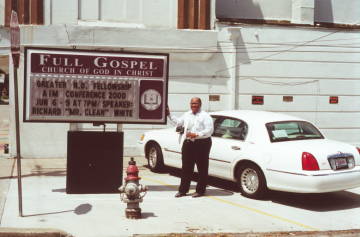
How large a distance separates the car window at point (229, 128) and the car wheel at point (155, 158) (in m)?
1.72

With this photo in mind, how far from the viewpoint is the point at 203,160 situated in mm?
9195

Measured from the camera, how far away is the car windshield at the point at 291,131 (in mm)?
9258

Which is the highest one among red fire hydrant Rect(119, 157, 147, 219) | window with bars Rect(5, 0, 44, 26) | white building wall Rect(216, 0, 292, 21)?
white building wall Rect(216, 0, 292, 21)

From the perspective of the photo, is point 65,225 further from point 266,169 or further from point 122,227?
point 266,169

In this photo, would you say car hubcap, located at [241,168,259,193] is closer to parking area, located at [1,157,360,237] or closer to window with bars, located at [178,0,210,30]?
parking area, located at [1,157,360,237]

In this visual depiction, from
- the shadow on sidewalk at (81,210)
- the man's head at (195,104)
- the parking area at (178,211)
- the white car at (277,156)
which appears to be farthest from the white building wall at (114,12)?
the shadow on sidewalk at (81,210)

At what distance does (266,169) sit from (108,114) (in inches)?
114

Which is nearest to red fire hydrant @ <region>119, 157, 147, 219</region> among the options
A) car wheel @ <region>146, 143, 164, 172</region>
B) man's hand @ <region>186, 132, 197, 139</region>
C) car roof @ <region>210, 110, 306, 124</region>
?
man's hand @ <region>186, 132, 197, 139</region>

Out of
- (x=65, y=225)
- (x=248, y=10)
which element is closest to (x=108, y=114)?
(x=65, y=225)

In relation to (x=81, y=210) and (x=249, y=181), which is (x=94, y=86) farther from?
(x=249, y=181)

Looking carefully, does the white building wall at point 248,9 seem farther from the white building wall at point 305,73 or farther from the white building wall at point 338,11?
the white building wall at point 338,11

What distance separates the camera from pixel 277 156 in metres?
8.75

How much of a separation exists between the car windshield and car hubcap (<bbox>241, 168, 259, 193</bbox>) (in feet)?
2.29

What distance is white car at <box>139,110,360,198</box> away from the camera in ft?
27.8
